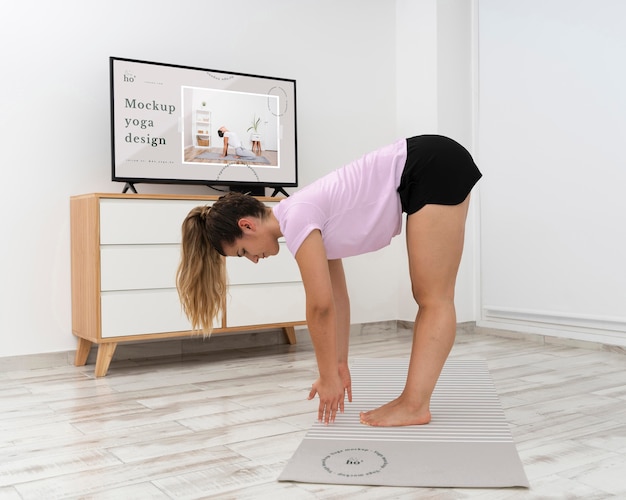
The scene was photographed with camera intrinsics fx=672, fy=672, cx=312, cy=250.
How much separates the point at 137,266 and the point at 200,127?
80 centimetres

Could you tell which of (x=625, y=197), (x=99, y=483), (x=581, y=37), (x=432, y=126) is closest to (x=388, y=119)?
(x=432, y=126)

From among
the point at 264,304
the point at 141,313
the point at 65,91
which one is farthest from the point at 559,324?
the point at 65,91

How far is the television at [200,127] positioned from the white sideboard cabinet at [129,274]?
9.3 inches

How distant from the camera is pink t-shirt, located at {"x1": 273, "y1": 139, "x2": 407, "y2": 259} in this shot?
183 centimetres

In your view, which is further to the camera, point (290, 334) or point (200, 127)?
point (290, 334)

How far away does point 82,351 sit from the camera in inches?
125

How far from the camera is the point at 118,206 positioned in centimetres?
295

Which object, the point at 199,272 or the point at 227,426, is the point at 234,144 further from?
the point at 227,426

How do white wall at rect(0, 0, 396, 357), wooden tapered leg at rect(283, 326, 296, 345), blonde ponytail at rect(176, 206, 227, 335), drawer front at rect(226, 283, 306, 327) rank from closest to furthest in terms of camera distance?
blonde ponytail at rect(176, 206, 227, 335) → white wall at rect(0, 0, 396, 357) → drawer front at rect(226, 283, 306, 327) → wooden tapered leg at rect(283, 326, 296, 345)

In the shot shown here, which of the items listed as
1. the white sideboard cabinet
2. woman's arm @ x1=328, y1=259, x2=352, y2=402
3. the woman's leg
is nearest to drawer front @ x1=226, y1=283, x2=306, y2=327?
the white sideboard cabinet

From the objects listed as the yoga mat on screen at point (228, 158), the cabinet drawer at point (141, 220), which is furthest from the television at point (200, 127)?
the cabinet drawer at point (141, 220)

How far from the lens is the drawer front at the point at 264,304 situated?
10.7 ft

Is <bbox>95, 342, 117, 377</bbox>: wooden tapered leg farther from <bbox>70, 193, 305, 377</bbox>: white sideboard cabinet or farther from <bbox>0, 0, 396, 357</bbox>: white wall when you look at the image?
<bbox>0, 0, 396, 357</bbox>: white wall

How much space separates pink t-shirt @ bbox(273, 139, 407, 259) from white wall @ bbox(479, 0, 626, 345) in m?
1.91
